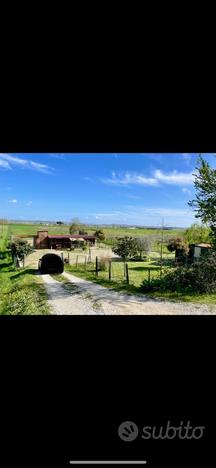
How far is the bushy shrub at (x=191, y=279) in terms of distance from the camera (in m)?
3.82

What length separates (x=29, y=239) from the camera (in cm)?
350

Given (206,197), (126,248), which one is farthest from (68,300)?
(206,197)

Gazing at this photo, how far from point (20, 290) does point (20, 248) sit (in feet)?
1.39

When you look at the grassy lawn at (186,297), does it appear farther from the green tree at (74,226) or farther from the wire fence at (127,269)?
the green tree at (74,226)

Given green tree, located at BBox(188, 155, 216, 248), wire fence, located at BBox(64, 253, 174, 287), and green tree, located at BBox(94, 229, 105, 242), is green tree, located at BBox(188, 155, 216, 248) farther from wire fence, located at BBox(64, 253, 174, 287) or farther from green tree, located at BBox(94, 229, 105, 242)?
green tree, located at BBox(94, 229, 105, 242)

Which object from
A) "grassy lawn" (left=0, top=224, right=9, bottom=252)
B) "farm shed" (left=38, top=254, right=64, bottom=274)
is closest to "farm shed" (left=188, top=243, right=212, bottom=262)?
"farm shed" (left=38, top=254, right=64, bottom=274)

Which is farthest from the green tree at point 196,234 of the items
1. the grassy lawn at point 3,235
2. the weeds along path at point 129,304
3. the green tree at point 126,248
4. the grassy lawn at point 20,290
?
the grassy lawn at point 3,235

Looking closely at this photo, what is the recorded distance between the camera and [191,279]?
3.90 m

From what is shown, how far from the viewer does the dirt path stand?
3256 millimetres

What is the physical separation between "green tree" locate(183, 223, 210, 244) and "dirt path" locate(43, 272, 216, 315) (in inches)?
26.7

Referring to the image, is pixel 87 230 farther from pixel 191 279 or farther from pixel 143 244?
pixel 191 279
